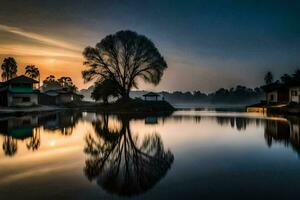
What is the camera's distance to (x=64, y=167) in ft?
31.1

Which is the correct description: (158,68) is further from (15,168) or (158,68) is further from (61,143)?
(15,168)

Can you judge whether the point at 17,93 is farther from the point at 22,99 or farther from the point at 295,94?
the point at 295,94

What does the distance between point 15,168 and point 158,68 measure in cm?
5913

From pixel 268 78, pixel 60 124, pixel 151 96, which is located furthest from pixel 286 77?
pixel 60 124

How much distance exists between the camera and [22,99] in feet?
183

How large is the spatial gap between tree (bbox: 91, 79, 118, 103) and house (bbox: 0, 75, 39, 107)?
1459 cm

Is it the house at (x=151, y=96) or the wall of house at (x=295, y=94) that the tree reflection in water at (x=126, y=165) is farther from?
the house at (x=151, y=96)

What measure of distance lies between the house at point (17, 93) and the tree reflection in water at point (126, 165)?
4720cm

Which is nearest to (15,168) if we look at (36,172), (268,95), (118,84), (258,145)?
(36,172)

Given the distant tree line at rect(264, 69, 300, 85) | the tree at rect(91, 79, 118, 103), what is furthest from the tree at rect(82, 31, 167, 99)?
the distant tree line at rect(264, 69, 300, 85)

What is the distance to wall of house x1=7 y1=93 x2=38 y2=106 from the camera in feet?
177

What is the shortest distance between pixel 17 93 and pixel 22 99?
174 centimetres

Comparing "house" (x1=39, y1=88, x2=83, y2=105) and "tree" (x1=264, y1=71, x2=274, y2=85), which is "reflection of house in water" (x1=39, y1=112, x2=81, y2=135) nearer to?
"house" (x1=39, y1=88, x2=83, y2=105)

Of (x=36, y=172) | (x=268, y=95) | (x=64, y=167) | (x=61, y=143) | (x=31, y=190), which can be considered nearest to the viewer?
(x=31, y=190)
